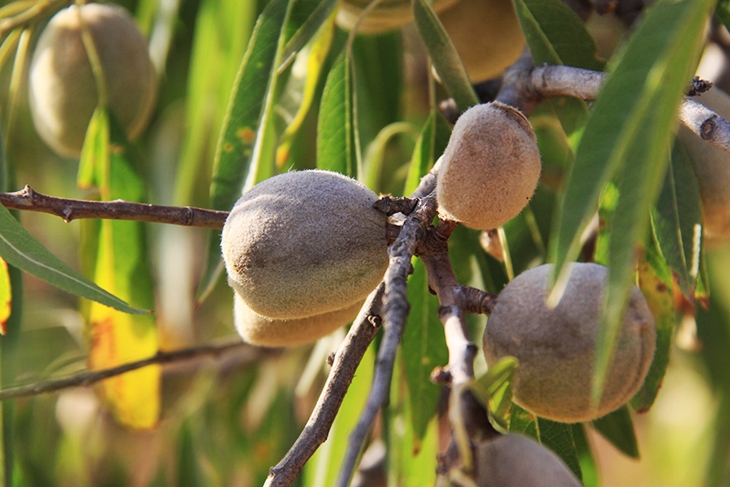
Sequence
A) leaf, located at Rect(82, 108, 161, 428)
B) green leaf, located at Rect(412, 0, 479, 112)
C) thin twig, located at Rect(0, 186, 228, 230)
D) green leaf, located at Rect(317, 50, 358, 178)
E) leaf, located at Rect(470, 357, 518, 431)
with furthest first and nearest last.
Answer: leaf, located at Rect(82, 108, 161, 428), green leaf, located at Rect(317, 50, 358, 178), green leaf, located at Rect(412, 0, 479, 112), thin twig, located at Rect(0, 186, 228, 230), leaf, located at Rect(470, 357, 518, 431)

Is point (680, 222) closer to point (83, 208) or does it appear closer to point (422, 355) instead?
point (422, 355)

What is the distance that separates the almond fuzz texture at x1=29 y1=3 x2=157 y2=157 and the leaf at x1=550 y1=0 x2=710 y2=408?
3.25ft

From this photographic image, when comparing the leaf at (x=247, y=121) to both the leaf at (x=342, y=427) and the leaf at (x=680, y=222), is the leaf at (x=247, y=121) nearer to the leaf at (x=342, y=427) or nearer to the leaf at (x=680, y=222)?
the leaf at (x=342, y=427)

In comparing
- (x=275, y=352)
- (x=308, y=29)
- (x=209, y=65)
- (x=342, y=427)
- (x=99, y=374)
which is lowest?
(x=275, y=352)

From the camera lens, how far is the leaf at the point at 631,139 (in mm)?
438

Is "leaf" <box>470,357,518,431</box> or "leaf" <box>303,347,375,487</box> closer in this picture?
"leaf" <box>470,357,518,431</box>

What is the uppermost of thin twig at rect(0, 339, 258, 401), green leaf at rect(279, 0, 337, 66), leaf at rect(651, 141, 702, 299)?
green leaf at rect(279, 0, 337, 66)

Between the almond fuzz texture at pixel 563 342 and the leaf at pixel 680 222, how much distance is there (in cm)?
13

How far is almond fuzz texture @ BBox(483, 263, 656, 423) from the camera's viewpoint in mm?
667

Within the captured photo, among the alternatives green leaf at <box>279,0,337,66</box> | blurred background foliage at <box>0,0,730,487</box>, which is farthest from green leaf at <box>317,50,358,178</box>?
green leaf at <box>279,0,337,66</box>

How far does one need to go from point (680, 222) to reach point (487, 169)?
0.29 m

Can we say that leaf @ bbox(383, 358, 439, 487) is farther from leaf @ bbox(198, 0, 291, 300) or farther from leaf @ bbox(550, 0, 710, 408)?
leaf @ bbox(550, 0, 710, 408)

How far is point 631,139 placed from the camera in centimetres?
48

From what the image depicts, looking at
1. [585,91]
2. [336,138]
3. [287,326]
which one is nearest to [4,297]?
[287,326]
